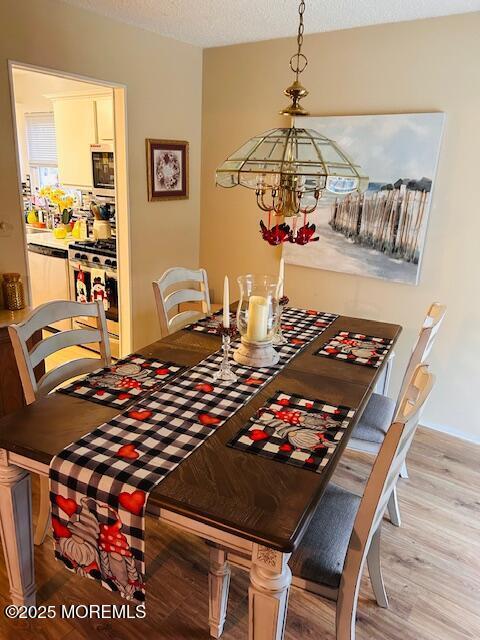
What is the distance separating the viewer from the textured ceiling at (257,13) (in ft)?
8.22

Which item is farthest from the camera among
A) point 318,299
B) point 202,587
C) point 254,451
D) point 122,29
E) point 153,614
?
point 318,299

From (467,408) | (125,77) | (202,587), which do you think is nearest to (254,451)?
(202,587)

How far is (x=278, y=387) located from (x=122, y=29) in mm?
2580

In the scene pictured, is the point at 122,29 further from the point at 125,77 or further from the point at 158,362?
the point at 158,362

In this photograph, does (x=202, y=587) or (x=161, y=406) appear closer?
(x=161, y=406)

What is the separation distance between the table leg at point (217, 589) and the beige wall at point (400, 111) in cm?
204

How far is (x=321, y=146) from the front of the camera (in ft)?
5.10

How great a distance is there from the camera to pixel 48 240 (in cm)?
451

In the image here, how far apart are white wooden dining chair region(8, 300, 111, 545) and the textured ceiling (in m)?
1.82

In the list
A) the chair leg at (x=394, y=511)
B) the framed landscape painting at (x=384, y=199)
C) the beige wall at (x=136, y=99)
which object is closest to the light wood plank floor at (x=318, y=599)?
the chair leg at (x=394, y=511)

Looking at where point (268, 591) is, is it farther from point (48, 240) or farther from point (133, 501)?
point (48, 240)

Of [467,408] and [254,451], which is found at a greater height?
[254,451]

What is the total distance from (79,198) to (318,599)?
14.2ft

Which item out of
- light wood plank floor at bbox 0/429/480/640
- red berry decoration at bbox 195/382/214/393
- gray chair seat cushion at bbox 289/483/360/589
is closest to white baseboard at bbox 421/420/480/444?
light wood plank floor at bbox 0/429/480/640
